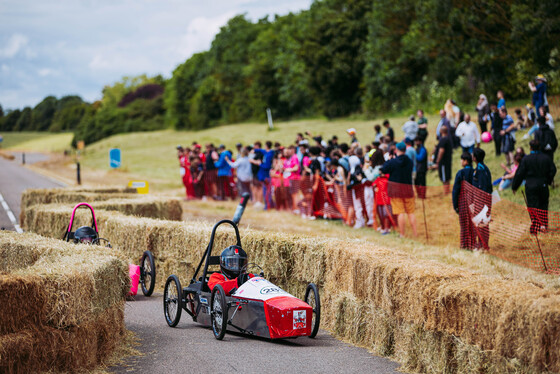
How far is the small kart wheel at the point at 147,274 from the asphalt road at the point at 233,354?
1759mm

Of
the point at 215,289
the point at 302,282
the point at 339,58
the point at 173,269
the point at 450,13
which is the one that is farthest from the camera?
the point at 339,58

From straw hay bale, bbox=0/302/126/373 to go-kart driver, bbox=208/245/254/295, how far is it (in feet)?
5.98

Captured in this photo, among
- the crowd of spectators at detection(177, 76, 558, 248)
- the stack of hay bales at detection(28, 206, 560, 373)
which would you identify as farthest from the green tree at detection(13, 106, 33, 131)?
the stack of hay bales at detection(28, 206, 560, 373)

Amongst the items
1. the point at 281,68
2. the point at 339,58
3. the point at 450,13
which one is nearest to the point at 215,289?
the point at 450,13

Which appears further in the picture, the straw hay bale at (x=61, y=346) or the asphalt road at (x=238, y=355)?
the asphalt road at (x=238, y=355)

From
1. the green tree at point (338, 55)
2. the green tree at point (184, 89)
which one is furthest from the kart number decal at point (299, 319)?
the green tree at point (184, 89)

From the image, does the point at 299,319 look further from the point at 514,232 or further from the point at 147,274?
the point at 514,232

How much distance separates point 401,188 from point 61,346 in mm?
10991

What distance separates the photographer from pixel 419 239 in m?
16.3

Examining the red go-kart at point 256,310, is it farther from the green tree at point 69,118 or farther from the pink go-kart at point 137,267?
the green tree at point 69,118

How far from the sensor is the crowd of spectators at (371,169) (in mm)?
16578

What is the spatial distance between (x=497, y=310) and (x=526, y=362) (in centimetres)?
55

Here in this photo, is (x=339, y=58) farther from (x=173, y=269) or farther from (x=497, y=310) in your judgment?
(x=497, y=310)

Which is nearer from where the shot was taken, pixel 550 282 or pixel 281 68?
pixel 550 282
